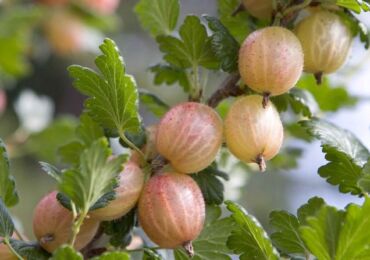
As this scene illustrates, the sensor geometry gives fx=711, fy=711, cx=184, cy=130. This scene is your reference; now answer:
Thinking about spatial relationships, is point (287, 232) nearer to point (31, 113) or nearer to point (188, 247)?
point (188, 247)

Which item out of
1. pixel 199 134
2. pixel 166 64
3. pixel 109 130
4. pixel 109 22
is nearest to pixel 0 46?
pixel 109 22

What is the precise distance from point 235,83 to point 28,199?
2.06 meters

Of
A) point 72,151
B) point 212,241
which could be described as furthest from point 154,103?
point 212,241

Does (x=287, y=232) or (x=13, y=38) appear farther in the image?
(x=13, y=38)

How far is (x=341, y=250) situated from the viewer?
0.76m

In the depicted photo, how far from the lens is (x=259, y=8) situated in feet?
3.23

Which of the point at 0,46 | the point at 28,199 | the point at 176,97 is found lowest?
the point at 28,199

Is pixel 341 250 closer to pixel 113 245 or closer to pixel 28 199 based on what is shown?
pixel 113 245

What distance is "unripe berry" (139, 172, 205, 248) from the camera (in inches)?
33.0

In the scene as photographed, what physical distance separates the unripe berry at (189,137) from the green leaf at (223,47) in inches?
3.0

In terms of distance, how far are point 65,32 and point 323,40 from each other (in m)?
1.26

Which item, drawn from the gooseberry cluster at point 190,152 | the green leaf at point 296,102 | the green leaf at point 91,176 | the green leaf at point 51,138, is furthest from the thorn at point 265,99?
the green leaf at point 51,138

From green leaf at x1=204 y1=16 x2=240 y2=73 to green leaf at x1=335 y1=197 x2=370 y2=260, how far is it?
0.90ft

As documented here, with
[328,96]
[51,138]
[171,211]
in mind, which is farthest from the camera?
[51,138]
